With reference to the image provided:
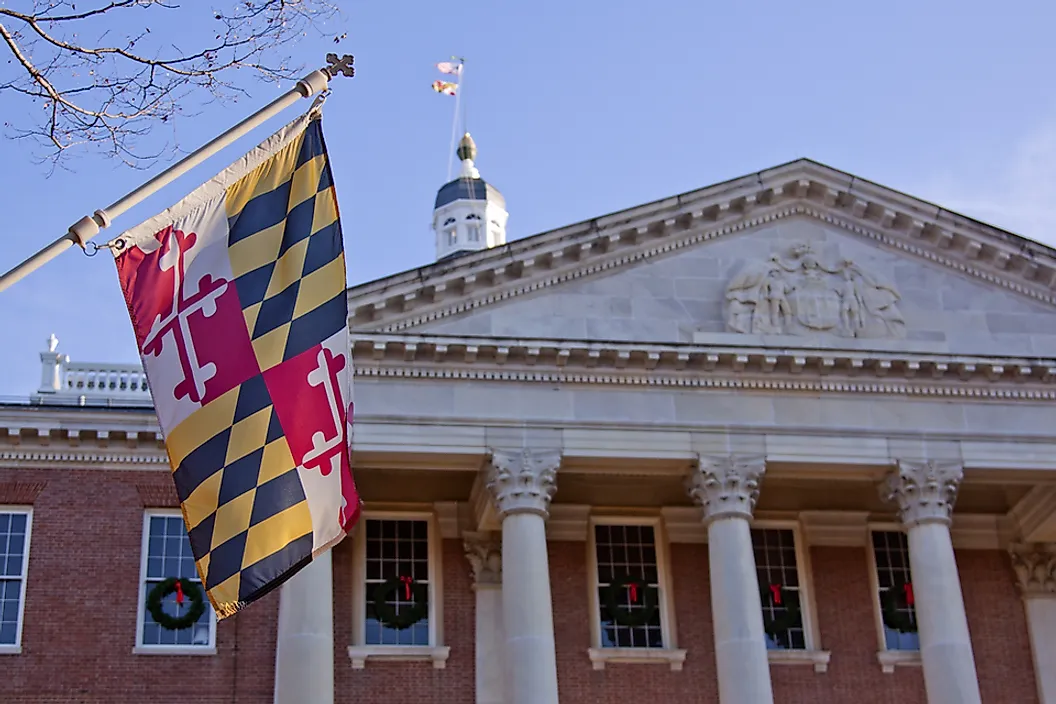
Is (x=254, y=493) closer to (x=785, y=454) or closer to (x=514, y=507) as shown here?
(x=514, y=507)

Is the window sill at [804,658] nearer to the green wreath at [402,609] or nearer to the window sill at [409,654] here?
the window sill at [409,654]

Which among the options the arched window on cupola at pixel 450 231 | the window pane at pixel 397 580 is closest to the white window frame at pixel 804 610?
the window pane at pixel 397 580

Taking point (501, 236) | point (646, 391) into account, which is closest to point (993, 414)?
point (646, 391)

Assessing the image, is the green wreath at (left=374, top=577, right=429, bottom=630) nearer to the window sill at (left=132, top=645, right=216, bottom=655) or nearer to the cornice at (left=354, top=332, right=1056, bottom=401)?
the window sill at (left=132, top=645, right=216, bottom=655)

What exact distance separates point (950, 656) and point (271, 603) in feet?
35.9

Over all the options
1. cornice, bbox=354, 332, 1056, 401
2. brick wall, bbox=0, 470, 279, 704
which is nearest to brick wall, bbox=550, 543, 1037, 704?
cornice, bbox=354, 332, 1056, 401

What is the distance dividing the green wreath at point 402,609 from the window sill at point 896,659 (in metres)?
8.09

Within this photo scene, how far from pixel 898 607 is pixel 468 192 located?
34355 millimetres

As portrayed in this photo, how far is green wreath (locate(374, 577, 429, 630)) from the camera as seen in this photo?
28906 millimetres

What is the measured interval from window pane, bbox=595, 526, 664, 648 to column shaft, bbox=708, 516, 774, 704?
2.80 m

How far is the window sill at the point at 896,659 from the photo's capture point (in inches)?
1181

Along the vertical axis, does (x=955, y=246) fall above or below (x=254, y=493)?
above

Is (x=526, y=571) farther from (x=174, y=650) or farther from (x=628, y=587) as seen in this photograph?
(x=174, y=650)

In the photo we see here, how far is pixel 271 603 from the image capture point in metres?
28.0
